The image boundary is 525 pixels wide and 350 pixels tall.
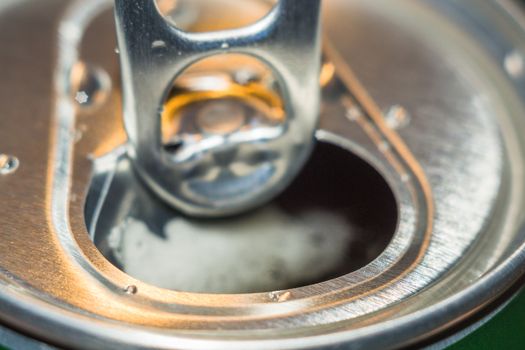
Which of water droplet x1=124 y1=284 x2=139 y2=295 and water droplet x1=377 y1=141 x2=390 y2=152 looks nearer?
water droplet x1=124 y1=284 x2=139 y2=295

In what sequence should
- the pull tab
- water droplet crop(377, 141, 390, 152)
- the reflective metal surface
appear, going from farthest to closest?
water droplet crop(377, 141, 390, 152) → the pull tab → the reflective metal surface

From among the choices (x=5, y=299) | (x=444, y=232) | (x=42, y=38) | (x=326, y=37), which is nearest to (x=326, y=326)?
(x=444, y=232)

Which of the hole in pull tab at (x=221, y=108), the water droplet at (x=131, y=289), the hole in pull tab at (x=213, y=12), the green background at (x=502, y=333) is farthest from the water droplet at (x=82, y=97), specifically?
the green background at (x=502, y=333)

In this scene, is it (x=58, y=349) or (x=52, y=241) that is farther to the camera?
(x=52, y=241)

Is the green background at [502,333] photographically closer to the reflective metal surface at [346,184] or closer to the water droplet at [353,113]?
the reflective metal surface at [346,184]

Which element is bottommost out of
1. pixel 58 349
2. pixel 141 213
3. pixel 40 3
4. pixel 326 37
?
pixel 58 349

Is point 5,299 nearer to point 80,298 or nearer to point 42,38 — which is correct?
point 80,298

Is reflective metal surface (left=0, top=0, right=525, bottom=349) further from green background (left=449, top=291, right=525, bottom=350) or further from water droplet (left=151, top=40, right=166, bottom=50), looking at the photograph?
water droplet (left=151, top=40, right=166, bottom=50)

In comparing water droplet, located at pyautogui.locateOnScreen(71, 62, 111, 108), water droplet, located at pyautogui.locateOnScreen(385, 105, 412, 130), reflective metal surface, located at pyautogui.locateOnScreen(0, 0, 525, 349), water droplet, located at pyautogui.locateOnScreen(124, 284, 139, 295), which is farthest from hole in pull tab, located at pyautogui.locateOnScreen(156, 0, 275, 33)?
water droplet, located at pyautogui.locateOnScreen(124, 284, 139, 295)
